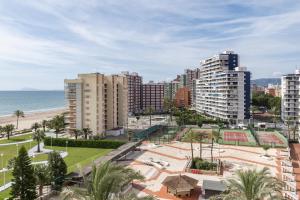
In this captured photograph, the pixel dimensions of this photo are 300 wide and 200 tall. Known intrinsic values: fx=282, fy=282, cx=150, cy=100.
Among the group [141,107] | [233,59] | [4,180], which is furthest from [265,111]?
[4,180]

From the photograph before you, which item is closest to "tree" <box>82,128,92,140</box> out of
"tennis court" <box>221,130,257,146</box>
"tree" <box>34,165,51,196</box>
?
"tennis court" <box>221,130,257,146</box>

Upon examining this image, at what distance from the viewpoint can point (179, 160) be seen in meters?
47.8

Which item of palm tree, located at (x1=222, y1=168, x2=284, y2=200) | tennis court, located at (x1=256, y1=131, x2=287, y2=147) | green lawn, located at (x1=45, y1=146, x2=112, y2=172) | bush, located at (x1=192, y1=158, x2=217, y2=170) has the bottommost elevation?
green lawn, located at (x1=45, y1=146, x2=112, y2=172)

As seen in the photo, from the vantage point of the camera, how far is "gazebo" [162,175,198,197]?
31.6 m

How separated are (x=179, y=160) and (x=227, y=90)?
171 ft

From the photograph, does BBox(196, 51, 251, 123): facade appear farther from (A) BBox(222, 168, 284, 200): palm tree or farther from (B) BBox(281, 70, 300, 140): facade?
(A) BBox(222, 168, 284, 200): palm tree

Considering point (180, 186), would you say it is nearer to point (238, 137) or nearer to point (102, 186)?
point (102, 186)

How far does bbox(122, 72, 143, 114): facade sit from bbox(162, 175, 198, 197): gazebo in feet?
328

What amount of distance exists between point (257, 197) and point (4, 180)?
101 ft

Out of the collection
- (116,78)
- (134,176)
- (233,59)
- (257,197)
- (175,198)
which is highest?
(233,59)

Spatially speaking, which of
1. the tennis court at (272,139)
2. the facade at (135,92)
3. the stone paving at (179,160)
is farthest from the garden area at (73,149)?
the facade at (135,92)

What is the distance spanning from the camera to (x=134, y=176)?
57.1ft

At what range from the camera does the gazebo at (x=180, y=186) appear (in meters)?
31.6

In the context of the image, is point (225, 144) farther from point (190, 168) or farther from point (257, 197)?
point (257, 197)
